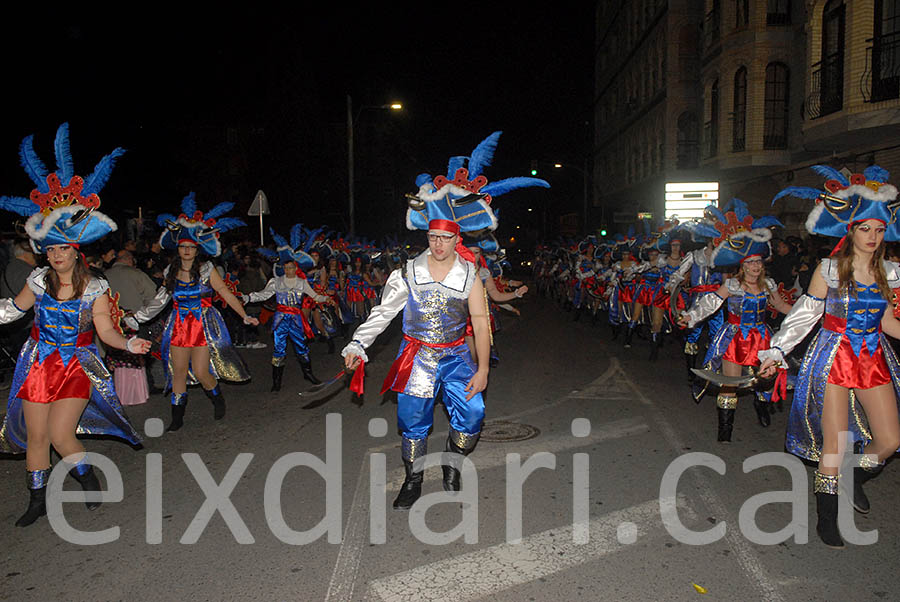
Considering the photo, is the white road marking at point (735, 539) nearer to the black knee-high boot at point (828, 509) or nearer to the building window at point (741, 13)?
the black knee-high boot at point (828, 509)

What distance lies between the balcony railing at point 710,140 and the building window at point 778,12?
14.0 ft

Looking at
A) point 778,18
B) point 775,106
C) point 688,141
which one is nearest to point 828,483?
point 775,106

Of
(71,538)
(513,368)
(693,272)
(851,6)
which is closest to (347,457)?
(71,538)

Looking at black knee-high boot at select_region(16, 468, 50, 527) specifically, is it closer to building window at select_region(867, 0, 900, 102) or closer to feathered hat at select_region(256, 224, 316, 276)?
feathered hat at select_region(256, 224, 316, 276)

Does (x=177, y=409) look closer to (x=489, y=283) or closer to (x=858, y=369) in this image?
(x=489, y=283)

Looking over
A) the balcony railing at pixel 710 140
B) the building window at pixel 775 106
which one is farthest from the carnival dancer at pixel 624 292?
the balcony railing at pixel 710 140

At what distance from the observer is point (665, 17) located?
32969 mm

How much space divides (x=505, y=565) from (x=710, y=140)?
26.5 meters

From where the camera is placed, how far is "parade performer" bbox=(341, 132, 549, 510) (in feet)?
17.1

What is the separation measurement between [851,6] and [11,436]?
18.6 metres

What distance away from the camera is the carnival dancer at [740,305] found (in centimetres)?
682

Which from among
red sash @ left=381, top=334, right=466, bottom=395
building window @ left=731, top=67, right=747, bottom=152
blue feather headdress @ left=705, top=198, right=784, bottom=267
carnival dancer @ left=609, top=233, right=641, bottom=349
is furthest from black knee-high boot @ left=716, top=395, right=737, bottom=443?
building window @ left=731, top=67, right=747, bottom=152

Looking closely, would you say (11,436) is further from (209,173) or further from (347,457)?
(209,173)

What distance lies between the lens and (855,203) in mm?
4812
